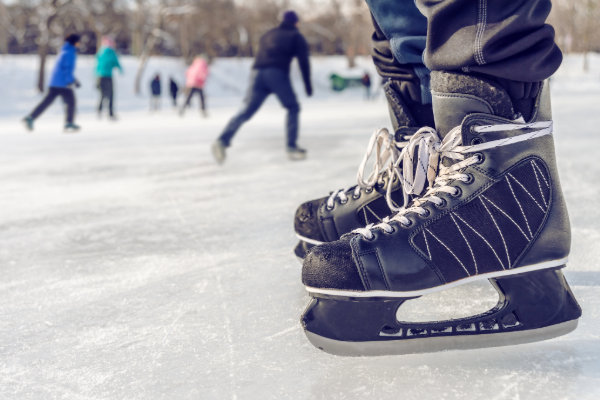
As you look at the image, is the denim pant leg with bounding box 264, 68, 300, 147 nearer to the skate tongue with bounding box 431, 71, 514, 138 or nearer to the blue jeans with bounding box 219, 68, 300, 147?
the blue jeans with bounding box 219, 68, 300, 147

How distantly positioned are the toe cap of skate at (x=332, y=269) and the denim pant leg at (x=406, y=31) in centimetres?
49

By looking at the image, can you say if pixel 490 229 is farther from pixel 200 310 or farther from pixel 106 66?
pixel 106 66

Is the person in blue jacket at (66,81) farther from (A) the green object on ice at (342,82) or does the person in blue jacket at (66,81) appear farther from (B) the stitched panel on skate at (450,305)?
(A) the green object on ice at (342,82)

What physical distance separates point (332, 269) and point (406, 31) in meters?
0.63

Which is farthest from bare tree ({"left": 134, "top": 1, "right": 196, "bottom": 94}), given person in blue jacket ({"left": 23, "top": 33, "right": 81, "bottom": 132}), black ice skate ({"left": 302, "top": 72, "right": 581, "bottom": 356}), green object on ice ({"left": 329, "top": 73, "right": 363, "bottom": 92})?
black ice skate ({"left": 302, "top": 72, "right": 581, "bottom": 356})

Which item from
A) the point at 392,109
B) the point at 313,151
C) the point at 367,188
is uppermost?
the point at 392,109

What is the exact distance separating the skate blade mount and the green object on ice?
868 inches

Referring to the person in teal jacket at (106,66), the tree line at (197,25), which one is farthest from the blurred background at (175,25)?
the person in teal jacket at (106,66)

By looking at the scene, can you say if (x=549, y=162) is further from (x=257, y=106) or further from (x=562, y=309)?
(x=257, y=106)

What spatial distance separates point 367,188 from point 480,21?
0.41 m

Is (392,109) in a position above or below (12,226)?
above

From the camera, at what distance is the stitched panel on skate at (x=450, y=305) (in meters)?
0.88

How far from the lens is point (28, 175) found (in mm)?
2941

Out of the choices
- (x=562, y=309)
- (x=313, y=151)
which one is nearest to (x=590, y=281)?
(x=562, y=309)
